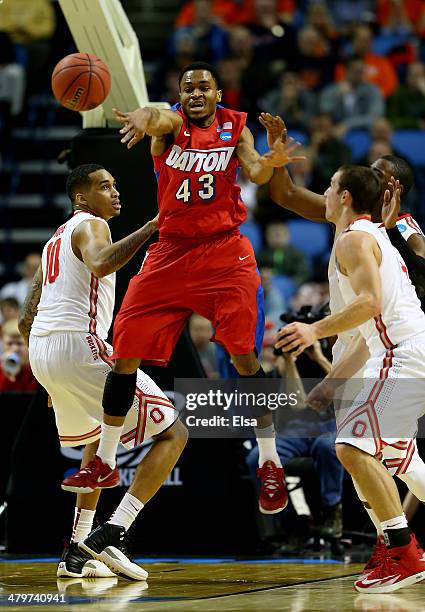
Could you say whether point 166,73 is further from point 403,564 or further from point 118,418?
point 403,564

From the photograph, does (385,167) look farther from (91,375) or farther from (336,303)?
(91,375)

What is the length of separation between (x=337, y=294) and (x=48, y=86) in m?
9.98

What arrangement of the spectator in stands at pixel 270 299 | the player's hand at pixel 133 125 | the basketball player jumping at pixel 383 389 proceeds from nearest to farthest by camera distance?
the basketball player jumping at pixel 383 389 → the player's hand at pixel 133 125 → the spectator in stands at pixel 270 299

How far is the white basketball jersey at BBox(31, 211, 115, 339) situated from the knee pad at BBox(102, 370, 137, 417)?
1.53ft

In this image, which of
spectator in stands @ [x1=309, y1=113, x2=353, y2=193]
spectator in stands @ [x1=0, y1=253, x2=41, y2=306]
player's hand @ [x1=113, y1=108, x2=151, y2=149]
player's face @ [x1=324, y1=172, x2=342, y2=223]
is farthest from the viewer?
spectator in stands @ [x1=309, y1=113, x2=353, y2=193]

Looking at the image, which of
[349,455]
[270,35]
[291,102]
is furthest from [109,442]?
[270,35]

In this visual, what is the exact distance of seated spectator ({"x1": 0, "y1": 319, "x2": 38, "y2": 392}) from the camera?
380 inches

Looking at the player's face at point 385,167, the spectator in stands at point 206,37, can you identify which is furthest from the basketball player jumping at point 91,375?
the spectator in stands at point 206,37

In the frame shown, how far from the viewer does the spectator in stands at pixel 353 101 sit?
14.6 meters

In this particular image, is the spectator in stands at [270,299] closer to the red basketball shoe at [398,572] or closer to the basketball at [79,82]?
the basketball at [79,82]

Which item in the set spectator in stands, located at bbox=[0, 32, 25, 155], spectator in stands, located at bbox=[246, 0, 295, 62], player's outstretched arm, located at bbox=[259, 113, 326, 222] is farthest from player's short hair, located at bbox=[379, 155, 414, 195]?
spectator in stands, located at bbox=[0, 32, 25, 155]

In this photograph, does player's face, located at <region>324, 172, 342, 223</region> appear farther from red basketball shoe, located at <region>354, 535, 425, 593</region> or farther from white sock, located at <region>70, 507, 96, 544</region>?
white sock, located at <region>70, 507, 96, 544</region>

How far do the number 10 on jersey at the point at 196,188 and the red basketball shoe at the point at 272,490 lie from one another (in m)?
1.63

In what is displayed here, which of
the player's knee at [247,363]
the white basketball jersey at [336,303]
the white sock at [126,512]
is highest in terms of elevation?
the white basketball jersey at [336,303]
